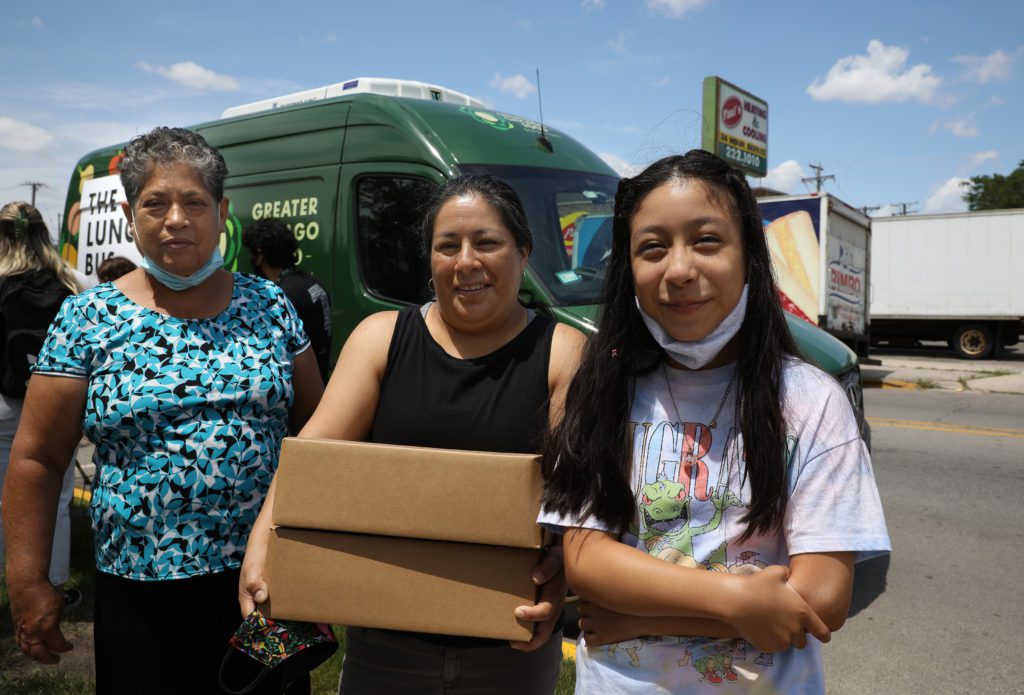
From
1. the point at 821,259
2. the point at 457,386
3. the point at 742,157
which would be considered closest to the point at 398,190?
the point at 457,386

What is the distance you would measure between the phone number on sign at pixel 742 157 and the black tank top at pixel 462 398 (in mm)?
18954

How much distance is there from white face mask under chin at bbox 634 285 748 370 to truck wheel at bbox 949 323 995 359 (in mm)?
20058

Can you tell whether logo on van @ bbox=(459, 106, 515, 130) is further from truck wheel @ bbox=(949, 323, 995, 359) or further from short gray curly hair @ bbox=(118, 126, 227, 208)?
truck wheel @ bbox=(949, 323, 995, 359)

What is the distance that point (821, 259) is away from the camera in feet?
45.1

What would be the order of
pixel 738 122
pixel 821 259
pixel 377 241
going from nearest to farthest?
pixel 377 241 → pixel 821 259 → pixel 738 122

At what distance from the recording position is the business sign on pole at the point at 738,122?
63.4 ft

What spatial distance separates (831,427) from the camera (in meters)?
1.40

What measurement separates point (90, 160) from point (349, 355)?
266 inches

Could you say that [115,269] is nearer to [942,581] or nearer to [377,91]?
[377,91]

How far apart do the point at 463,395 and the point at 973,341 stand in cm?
A: 2027

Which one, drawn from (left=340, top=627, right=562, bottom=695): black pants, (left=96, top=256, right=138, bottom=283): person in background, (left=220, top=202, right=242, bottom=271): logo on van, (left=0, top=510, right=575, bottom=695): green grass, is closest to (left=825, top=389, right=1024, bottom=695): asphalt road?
(left=0, top=510, right=575, bottom=695): green grass

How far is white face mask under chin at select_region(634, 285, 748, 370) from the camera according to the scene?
1492 millimetres

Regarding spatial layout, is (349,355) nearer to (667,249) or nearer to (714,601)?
(667,249)

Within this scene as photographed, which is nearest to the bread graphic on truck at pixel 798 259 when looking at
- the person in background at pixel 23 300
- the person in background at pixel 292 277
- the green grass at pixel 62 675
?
the person in background at pixel 292 277
